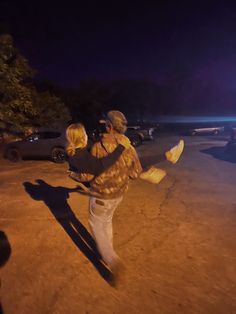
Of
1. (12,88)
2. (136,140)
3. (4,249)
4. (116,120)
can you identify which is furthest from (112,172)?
(136,140)

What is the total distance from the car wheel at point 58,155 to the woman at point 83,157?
10259 millimetres

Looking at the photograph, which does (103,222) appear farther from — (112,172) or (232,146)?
(232,146)

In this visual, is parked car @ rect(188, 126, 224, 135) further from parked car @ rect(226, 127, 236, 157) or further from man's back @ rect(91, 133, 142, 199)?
man's back @ rect(91, 133, 142, 199)

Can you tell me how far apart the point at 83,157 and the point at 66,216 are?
11.0ft

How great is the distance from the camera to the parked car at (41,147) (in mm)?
13727

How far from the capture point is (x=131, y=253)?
188 inches

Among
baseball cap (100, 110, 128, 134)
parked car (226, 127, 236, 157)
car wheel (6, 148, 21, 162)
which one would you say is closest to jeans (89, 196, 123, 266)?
baseball cap (100, 110, 128, 134)

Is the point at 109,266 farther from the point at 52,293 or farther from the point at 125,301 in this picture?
the point at 52,293

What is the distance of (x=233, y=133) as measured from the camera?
16.3 meters

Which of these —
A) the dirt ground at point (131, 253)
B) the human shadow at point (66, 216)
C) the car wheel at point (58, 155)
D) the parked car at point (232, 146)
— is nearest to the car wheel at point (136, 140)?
the parked car at point (232, 146)

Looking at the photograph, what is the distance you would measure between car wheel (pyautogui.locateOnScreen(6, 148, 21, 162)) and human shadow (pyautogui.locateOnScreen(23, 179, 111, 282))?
4.86 meters

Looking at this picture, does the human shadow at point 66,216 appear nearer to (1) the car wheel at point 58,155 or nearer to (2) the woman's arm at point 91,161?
(2) the woman's arm at point 91,161

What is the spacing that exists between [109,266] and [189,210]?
342 centimetres

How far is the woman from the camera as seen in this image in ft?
11.1
